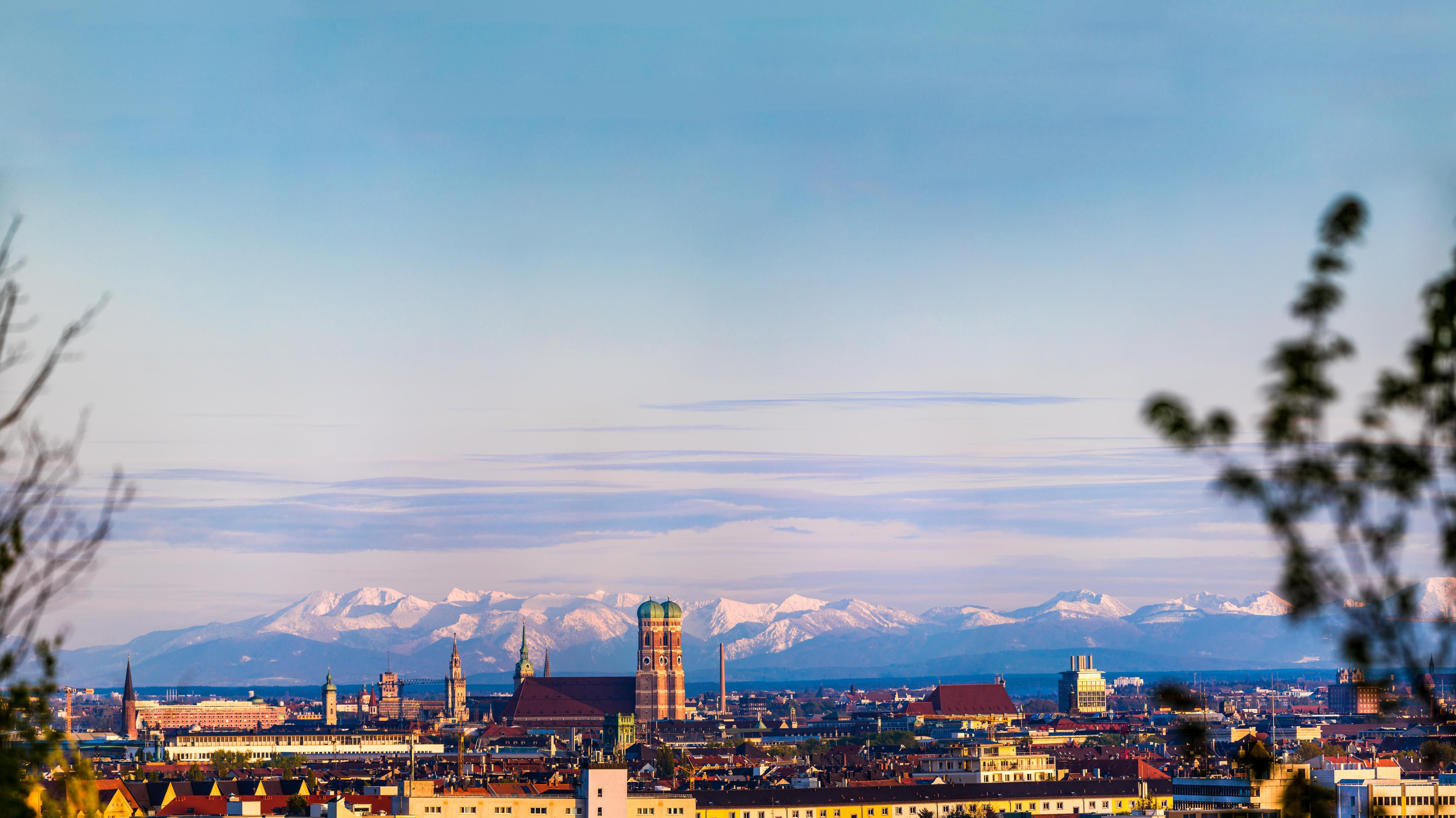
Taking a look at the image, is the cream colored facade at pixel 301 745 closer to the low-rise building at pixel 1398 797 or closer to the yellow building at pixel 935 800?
the yellow building at pixel 935 800

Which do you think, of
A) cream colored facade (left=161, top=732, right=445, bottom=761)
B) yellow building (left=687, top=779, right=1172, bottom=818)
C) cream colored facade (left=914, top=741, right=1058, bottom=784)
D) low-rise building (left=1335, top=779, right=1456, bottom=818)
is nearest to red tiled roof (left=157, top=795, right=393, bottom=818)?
yellow building (left=687, top=779, right=1172, bottom=818)

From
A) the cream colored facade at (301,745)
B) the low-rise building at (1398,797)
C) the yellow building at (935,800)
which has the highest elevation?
the cream colored facade at (301,745)

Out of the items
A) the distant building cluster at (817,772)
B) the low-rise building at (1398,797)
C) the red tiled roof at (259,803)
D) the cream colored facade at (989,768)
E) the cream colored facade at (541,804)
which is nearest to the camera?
the low-rise building at (1398,797)

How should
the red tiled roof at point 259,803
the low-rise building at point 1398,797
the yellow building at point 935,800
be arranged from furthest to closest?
the yellow building at point 935,800 < the red tiled roof at point 259,803 < the low-rise building at point 1398,797

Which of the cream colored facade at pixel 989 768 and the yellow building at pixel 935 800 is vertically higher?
the cream colored facade at pixel 989 768

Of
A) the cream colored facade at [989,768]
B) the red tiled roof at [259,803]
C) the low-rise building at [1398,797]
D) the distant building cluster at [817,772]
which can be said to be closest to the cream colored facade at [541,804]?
the distant building cluster at [817,772]

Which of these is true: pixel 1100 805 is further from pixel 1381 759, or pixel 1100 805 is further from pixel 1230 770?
pixel 1381 759

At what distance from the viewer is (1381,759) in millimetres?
114688

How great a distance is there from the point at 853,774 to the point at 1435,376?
117432 millimetres

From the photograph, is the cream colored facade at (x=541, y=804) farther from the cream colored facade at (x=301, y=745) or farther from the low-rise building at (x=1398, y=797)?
the cream colored facade at (x=301, y=745)

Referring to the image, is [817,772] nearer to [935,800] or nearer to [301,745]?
[935,800]

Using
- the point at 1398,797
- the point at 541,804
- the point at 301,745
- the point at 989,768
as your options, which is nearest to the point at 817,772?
the point at 989,768

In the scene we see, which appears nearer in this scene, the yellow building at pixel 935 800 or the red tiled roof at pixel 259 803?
the red tiled roof at pixel 259 803

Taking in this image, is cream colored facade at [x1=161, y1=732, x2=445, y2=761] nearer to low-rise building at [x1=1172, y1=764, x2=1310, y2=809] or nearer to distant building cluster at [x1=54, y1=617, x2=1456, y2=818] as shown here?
distant building cluster at [x1=54, y1=617, x2=1456, y2=818]
